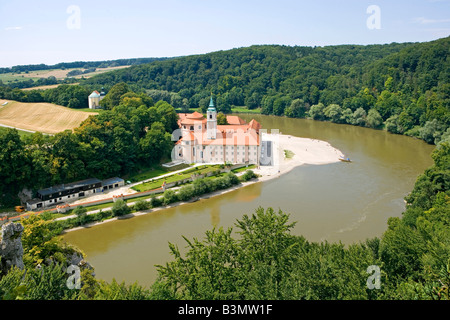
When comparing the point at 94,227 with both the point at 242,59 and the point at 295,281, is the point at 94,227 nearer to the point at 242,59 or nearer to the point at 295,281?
the point at 295,281

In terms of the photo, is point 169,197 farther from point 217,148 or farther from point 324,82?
point 324,82

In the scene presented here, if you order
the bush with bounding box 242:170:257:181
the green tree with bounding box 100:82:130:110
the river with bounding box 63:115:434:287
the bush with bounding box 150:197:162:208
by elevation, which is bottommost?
the river with bounding box 63:115:434:287

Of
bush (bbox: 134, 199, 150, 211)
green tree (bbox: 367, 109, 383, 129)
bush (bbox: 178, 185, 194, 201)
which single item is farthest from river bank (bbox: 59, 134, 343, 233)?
green tree (bbox: 367, 109, 383, 129)

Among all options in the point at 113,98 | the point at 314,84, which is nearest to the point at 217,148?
the point at 113,98

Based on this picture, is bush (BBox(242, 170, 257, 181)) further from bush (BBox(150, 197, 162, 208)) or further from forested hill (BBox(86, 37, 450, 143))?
forested hill (BBox(86, 37, 450, 143))

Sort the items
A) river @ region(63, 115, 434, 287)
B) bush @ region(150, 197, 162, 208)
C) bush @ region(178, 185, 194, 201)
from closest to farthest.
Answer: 1. river @ region(63, 115, 434, 287)
2. bush @ region(150, 197, 162, 208)
3. bush @ region(178, 185, 194, 201)
